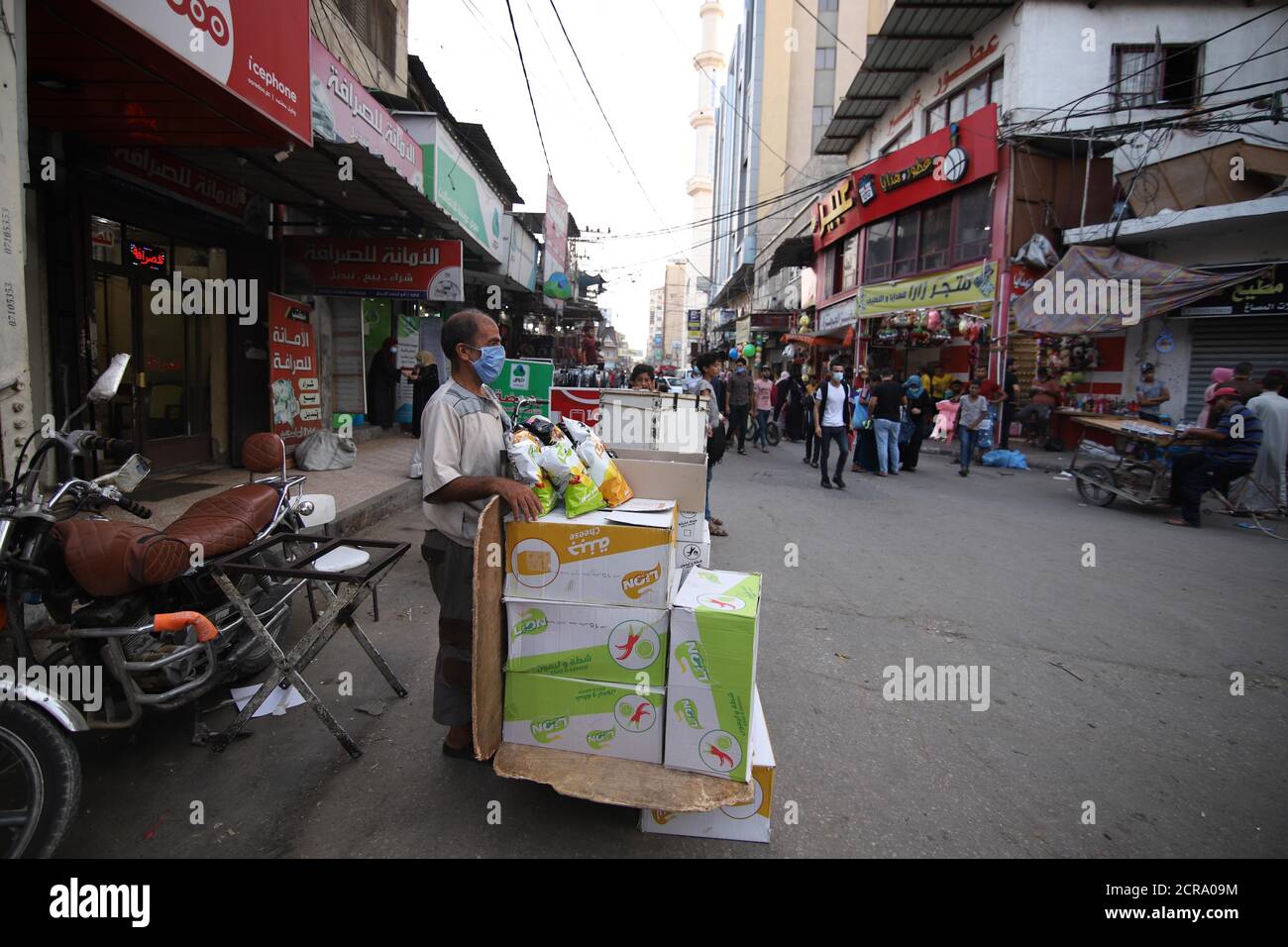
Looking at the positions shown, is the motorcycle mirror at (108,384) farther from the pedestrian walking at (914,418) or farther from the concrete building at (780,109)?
the concrete building at (780,109)

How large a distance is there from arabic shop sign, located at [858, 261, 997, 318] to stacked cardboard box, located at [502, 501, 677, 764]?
15.4m

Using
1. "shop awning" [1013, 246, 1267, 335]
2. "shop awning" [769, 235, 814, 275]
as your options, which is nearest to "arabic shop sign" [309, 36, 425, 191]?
"shop awning" [1013, 246, 1267, 335]

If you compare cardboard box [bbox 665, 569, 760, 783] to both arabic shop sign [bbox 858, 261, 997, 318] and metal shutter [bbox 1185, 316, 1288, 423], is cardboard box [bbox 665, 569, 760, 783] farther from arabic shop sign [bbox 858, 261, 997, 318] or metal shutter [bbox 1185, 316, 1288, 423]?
arabic shop sign [bbox 858, 261, 997, 318]

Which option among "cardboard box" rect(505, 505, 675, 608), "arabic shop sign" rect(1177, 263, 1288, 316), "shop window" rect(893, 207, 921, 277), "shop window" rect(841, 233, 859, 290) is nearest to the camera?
"cardboard box" rect(505, 505, 675, 608)

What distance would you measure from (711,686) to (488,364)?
1558mm

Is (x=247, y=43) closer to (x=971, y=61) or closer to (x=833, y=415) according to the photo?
(x=833, y=415)

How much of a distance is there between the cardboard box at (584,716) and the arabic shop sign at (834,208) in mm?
21934

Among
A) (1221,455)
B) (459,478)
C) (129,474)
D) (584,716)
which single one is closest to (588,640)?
(584,716)

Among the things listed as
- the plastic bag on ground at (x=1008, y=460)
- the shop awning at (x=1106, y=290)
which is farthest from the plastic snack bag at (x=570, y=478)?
the shop awning at (x=1106, y=290)

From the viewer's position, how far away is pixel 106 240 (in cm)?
689

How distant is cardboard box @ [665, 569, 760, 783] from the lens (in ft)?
7.84

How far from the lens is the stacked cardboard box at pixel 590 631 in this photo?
8.09 feet
